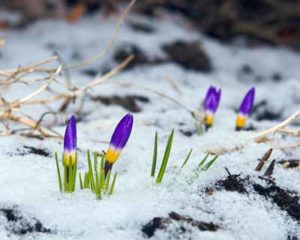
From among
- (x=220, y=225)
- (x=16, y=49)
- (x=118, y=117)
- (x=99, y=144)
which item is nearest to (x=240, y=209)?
(x=220, y=225)

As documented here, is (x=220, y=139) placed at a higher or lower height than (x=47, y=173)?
higher

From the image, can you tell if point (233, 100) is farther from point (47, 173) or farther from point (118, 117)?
point (47, 173)

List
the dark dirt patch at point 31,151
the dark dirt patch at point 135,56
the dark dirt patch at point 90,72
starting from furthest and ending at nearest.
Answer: the dark dirt patch at point 135,56
the dark dirt patch at point 90,72
the dark dirt patch at point 31,151

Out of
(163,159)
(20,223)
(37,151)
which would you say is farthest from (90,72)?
(20,223)

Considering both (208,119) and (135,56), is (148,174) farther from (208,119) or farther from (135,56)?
(135,56)

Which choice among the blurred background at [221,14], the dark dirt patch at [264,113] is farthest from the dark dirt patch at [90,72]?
the dark dirt patch at [264,113]

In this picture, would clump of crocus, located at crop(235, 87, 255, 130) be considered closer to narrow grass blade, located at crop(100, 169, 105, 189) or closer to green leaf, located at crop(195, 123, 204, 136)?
green leaf, located at crop(195, 123, 204, 136)

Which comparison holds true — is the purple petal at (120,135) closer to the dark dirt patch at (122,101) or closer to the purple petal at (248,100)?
the purple petal at (248,100)
